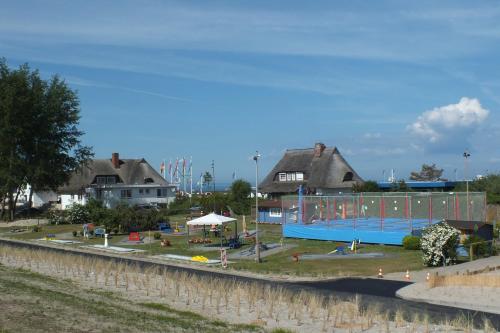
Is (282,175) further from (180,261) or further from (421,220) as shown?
(180,261)

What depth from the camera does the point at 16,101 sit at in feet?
245

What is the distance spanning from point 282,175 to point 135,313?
61328 millimetres

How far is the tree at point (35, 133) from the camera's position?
74.6 m

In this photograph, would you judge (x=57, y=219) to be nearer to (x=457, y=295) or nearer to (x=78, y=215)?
(x=78, y=215)

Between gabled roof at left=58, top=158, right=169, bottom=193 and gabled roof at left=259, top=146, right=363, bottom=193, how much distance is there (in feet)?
67.1

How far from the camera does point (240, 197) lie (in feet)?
256

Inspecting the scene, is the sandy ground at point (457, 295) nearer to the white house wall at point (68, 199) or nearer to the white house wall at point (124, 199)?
the white house wall at point (124, 199)

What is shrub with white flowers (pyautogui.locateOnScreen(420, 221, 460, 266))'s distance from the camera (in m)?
31.4

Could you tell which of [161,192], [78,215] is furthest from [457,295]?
[161,192]

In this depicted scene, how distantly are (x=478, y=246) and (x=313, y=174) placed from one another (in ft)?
140

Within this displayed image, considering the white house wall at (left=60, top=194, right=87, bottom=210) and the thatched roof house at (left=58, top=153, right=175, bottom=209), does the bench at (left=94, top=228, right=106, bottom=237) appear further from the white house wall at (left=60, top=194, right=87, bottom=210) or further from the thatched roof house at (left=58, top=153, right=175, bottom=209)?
the white house wall at (left=60, top=194, right=87, bottom=210)

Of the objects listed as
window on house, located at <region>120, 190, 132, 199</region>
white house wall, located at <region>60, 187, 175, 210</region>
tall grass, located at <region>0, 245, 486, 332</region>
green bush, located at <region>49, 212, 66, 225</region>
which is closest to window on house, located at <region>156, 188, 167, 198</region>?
white house wall, located at <region>60, 187, 175, 210</region>

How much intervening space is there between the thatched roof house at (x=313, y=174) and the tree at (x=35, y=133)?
81.4 feet

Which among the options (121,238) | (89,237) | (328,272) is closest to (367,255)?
(328,272)
